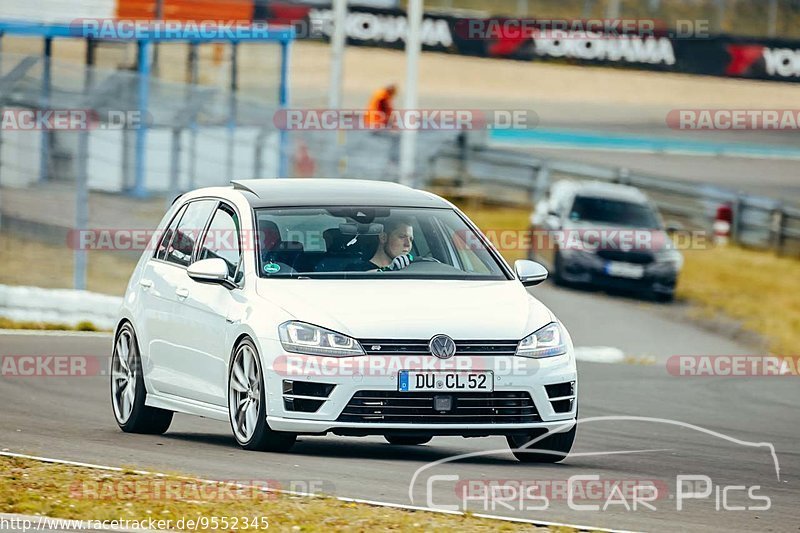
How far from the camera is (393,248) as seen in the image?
33.9 ft

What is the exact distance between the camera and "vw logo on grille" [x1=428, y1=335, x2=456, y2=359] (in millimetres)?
9250

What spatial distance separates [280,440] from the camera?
378 inches

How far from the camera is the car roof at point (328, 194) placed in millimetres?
10477

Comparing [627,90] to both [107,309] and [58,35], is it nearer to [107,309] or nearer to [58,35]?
[58,35]

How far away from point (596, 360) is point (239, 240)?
9038 millimetres

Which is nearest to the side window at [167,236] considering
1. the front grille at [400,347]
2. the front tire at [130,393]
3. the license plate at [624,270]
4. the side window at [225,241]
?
the front tire at [130,393]

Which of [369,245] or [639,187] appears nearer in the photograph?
[369,245]

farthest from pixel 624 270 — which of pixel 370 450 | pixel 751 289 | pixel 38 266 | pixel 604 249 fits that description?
pixel 370 450

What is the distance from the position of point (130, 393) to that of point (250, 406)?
1.87 m

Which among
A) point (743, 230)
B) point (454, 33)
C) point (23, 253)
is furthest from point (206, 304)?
point (454, 33)

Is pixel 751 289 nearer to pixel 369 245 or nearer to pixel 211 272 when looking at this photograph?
pixel 369 245

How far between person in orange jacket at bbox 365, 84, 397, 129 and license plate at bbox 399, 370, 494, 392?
766 inches

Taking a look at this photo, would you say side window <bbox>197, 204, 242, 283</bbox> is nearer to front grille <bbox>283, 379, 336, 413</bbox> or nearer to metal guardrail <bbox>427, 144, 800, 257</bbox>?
front grille <bbox>283, 379, 336, 413</bbox>

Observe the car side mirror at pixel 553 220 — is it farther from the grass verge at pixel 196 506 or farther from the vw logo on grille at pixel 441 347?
the grass verge at pixel 196 506
